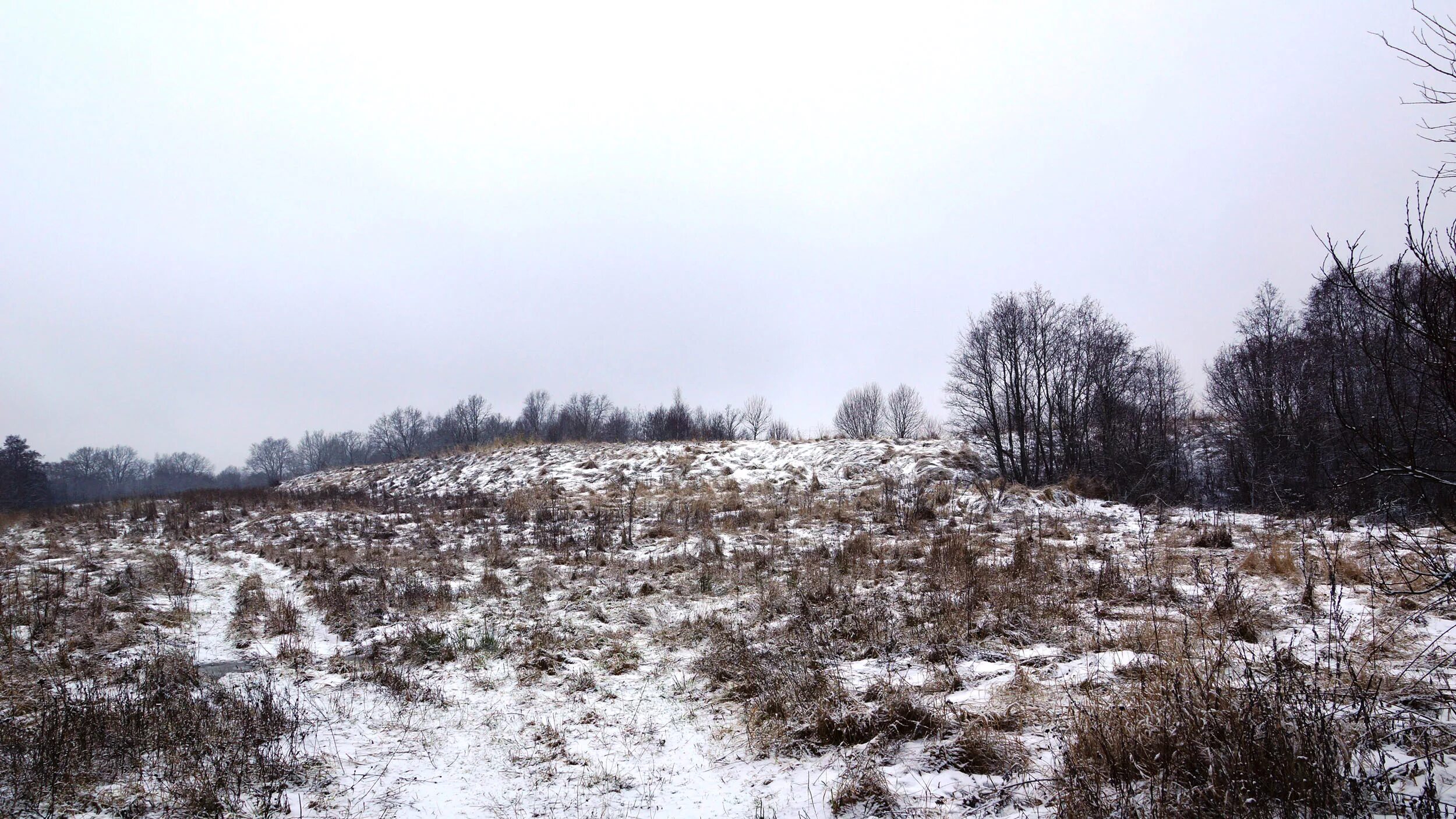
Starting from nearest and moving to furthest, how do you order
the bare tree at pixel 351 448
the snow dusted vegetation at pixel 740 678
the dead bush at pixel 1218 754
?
the dead bush at pixel 1218 754, the snow dusted vegetation at pixel 740 678, the bare tree at pixel 351 448

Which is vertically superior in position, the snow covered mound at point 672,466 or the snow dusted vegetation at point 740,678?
the snow covered mound at point 672,466

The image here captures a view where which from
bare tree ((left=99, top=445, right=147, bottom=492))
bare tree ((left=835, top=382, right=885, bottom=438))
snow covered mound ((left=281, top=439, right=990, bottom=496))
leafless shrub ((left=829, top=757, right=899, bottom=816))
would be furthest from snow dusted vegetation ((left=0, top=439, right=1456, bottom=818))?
bare tree ((left=99, top=445, right=147, bottom=492))

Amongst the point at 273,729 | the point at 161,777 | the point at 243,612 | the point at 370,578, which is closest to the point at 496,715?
the point at 273,729

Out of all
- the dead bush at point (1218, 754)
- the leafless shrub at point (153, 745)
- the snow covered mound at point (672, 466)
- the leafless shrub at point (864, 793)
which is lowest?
the leafless shrub at point (864, 793)

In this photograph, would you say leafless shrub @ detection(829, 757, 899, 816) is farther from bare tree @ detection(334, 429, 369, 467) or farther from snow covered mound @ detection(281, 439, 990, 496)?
bare tree @ detection(334, 429, 369, 467)

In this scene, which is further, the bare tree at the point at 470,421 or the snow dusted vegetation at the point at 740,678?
the bare tree at the point at 470,421

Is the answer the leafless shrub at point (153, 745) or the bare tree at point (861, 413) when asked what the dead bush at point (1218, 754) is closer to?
the leafless shrub at point (153, 745)

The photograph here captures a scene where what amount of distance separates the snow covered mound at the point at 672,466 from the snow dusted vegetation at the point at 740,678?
9.10 meters

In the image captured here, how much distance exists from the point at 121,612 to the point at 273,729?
527 centimetres

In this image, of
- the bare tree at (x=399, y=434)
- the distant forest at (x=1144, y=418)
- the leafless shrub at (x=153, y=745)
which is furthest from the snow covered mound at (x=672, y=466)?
the bare tree at (x=399, y=434)

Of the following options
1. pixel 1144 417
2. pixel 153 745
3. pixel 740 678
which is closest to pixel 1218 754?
pixel 740 678

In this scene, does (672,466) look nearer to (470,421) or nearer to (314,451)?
(470,421)

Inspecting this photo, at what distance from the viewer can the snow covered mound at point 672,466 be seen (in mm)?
21031

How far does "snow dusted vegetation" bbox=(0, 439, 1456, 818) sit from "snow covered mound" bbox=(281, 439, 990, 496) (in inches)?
358
